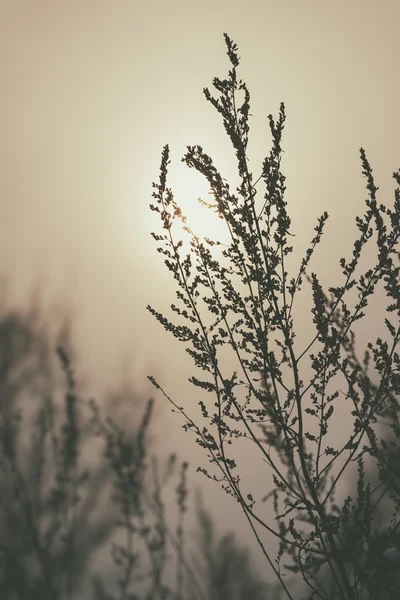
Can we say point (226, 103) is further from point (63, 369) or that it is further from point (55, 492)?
point (55, 492)

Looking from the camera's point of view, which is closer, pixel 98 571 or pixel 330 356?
pixel 330 356

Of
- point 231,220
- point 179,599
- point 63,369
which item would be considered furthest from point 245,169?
point 179,599

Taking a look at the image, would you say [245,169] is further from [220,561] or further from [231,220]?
[220,561]

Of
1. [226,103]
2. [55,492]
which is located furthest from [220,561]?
[226,103]

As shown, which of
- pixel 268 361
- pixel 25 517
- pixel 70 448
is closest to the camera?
pixel 268 361

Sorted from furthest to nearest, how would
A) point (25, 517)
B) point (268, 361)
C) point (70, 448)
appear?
point (70, 448), point (25, 517), point (268, 361)

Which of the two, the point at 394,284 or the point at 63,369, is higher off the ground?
the point at 63,369

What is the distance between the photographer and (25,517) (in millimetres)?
3635

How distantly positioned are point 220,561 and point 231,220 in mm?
2759

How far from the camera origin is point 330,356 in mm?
2551

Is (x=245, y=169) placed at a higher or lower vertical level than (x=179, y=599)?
higher

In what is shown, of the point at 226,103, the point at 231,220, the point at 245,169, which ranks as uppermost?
the point at 226,103

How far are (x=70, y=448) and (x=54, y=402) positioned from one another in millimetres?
363

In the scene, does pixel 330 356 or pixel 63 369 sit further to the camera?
pixel 63 369
